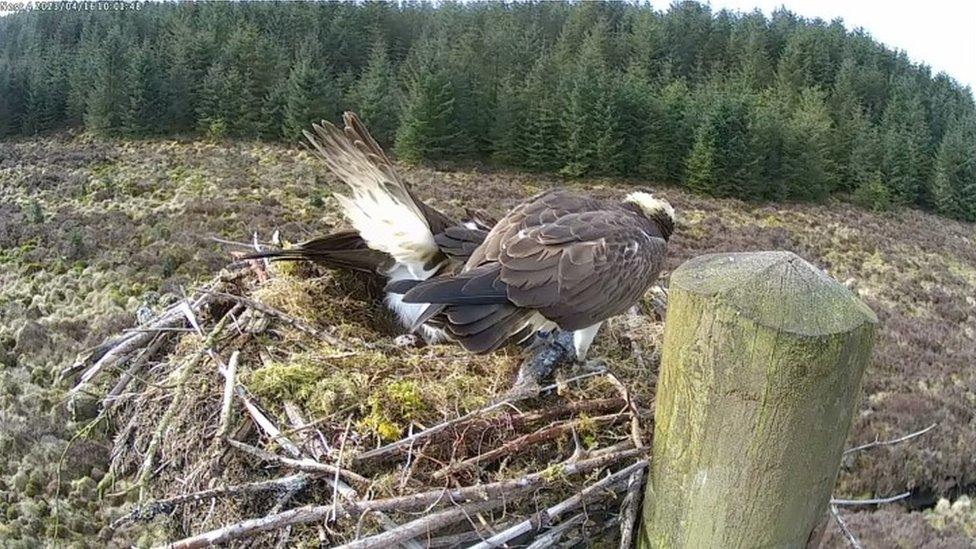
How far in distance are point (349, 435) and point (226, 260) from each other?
13.6 meters

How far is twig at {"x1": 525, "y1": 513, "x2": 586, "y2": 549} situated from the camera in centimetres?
229

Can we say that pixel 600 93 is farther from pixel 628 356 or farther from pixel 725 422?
pixel 725 422

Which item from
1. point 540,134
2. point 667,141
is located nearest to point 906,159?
point 667,141

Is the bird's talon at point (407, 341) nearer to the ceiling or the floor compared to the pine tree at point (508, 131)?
nearer to the ceiling

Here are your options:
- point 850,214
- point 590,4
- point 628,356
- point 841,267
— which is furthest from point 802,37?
point 628,356

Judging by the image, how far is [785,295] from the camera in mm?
1618

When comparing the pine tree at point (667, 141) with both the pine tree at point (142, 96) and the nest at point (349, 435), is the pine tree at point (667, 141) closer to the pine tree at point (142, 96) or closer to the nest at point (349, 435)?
the pine tree at point (142, 96)

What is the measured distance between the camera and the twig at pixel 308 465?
2535 mm

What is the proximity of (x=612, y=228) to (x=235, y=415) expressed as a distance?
188 centimetres

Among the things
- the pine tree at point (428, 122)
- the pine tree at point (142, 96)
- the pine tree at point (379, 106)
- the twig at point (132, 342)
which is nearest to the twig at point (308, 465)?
the twig at point (132, 342)

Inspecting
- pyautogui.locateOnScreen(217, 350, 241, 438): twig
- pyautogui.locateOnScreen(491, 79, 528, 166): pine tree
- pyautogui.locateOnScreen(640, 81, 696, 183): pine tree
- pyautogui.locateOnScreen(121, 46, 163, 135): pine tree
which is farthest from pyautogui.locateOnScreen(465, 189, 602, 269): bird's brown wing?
pyautogui.locateOnScreen(121, 46, 163, 135): pine tree

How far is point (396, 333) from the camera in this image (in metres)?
4.65

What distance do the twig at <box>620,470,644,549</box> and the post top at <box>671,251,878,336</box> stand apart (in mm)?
791

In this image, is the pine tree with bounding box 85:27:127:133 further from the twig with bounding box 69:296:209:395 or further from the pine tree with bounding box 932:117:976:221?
the pine tree with bounding box 932:117:976:221
